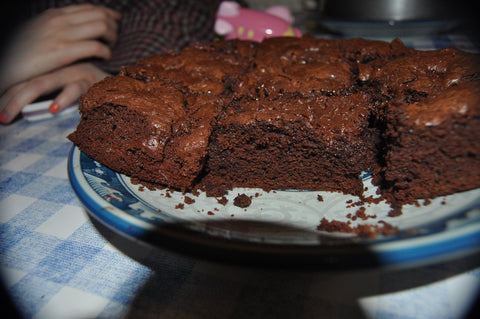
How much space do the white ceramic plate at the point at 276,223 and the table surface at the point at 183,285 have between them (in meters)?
0.06

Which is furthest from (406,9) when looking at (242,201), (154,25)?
(242,201)

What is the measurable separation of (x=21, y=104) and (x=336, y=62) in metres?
3.27

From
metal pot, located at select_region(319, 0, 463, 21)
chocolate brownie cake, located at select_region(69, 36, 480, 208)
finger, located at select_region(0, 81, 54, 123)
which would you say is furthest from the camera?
metal pot, located at select_region(319, 0, 463, 21)

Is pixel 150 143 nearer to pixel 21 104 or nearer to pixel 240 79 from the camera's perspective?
pixel 240 79

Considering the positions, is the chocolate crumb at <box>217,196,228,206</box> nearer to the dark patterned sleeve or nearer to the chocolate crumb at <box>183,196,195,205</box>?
the chocolate crumb at <box>183,196,195,205</box>

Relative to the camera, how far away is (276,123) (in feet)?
6.48

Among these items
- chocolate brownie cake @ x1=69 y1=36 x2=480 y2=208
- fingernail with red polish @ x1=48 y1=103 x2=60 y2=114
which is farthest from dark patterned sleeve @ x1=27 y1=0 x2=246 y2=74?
chocolate brownie cake @ x1=69 y1=36 x2=480 y2=208

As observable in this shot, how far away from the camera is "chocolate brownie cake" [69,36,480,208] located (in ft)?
6.24

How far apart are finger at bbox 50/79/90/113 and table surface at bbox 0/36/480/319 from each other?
192 centimetres

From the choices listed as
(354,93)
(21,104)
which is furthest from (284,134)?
(21,104)

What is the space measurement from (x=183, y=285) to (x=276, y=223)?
1.98 ft

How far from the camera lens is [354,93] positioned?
213 centimetres

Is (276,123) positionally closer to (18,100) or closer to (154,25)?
(154,25)

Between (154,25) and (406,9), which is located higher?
(406,9)
